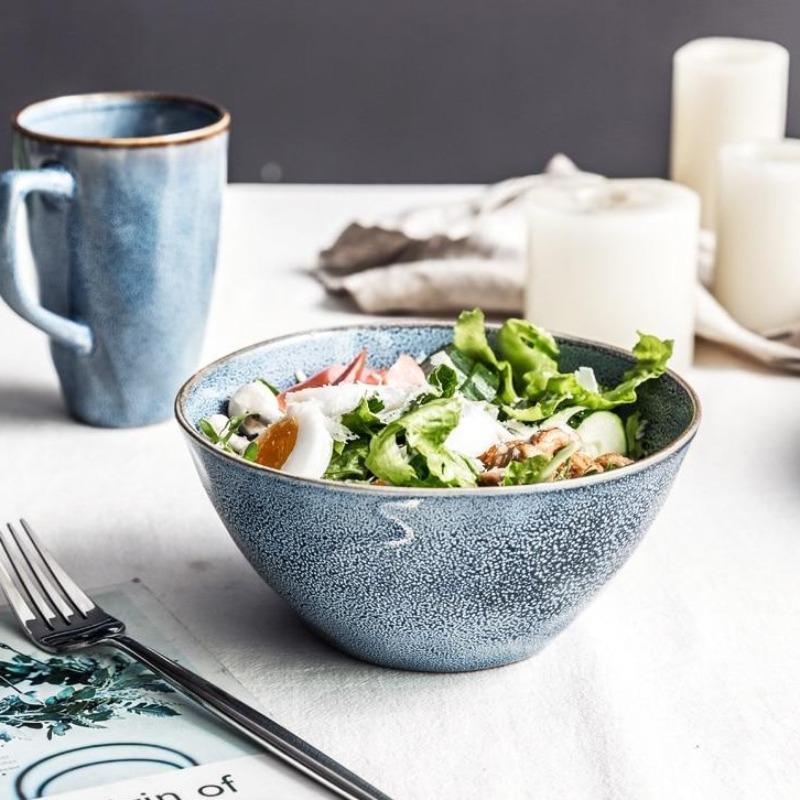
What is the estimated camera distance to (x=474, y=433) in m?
0.82

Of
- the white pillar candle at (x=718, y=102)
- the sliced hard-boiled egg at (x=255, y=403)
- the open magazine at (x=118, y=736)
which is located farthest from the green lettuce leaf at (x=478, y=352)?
the white pillar candle at (x=718, y=102)

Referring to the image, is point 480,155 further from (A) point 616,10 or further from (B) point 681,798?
(B) point 681,798

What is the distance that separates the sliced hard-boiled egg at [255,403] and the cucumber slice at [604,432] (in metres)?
0.19

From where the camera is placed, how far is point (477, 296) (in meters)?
1.45

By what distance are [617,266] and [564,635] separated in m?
0.52

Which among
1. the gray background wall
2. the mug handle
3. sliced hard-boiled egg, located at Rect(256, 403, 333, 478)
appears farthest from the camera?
the gray background wall

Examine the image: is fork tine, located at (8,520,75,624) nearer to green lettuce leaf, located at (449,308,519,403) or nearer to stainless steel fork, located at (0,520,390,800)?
stainless steel fork, located at (0,520,390,800)

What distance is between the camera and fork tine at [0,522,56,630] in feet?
2.83

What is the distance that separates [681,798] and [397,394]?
11.5 inches

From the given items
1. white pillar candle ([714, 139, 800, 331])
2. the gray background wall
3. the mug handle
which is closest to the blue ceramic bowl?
the mug handle

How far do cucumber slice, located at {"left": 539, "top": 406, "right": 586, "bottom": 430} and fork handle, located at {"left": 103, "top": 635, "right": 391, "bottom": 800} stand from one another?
258 mm

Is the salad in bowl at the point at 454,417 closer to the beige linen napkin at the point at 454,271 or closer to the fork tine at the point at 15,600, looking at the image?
the fork tine at the point at 15,600

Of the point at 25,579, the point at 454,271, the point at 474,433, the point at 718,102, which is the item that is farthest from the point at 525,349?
the point at 718,102

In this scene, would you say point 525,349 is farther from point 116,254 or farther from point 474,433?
point 116,254
